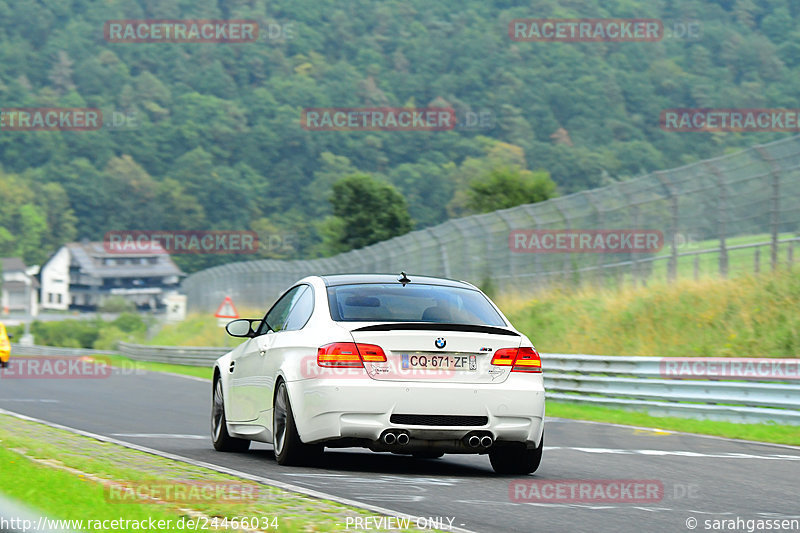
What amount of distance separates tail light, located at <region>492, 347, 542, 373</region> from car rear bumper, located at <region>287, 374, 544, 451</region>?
16 centimetres

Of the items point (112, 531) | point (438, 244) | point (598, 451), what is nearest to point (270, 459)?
point (598, 451)

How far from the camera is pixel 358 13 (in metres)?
144

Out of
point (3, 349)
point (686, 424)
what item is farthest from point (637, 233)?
point (3, 349)

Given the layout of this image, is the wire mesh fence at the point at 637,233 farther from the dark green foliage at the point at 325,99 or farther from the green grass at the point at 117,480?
the dark green foliage at the point at 325,99

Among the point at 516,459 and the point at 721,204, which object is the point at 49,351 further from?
the point at 516,459

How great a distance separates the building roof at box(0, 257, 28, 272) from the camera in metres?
153

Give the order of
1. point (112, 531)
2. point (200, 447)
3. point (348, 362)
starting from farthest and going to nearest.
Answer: point (200, 447) < point (348, 362) < point (112, 531)

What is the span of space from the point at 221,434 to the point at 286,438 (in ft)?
6.48

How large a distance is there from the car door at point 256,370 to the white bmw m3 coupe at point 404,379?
9.6 inches

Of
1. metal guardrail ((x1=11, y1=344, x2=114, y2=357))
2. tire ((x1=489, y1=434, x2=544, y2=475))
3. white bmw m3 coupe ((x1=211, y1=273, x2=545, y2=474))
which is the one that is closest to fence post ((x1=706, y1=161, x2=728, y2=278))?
white bmw m3 coupe ((x1=211, y1=273, x2=545, y2=474))

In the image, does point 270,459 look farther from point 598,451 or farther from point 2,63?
point 2,63

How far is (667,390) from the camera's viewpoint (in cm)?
1711

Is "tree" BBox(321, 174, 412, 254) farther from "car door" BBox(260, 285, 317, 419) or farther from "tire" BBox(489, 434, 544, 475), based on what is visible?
"tire" BBox(489, 434, 544, 475)

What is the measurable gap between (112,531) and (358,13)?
142m
